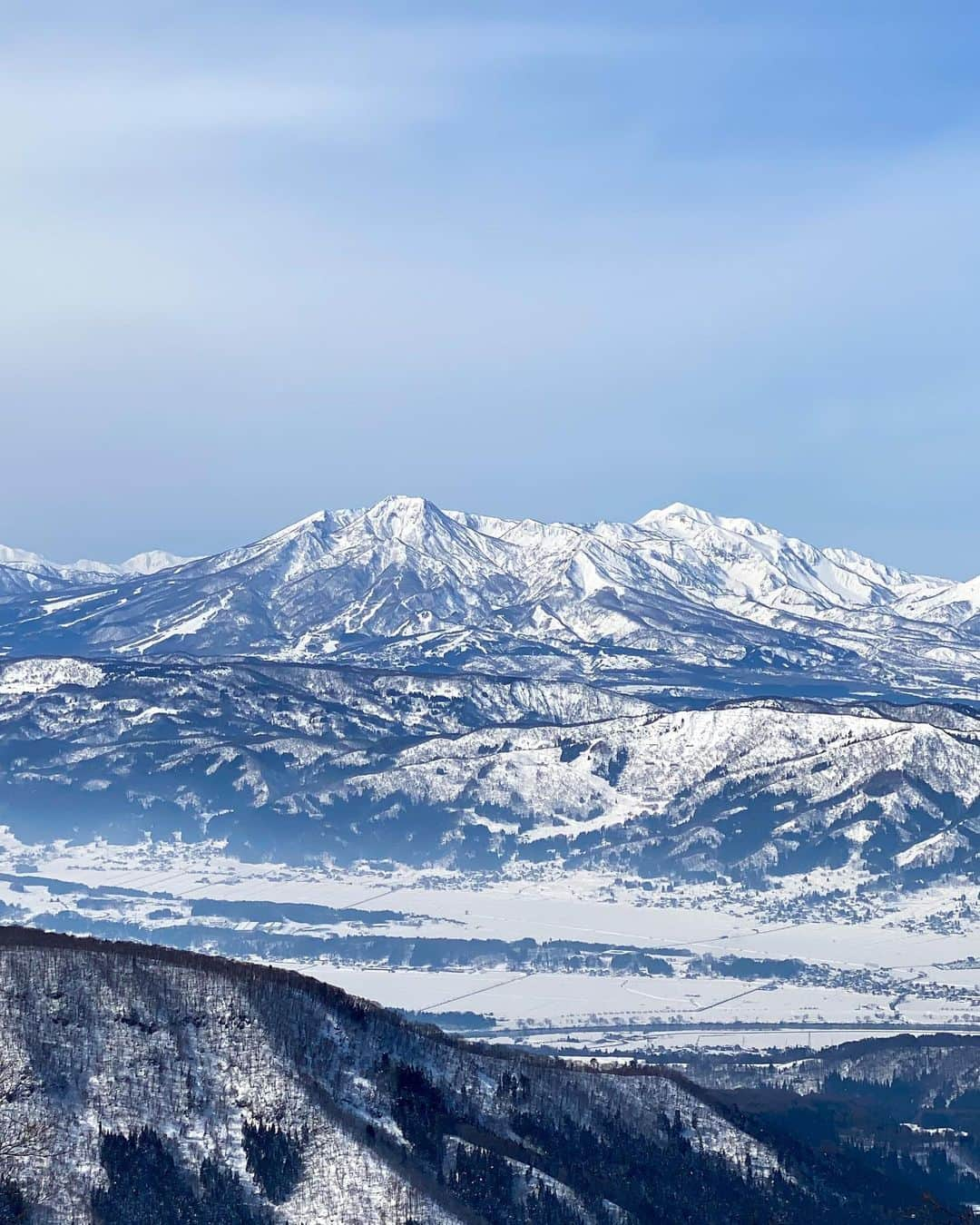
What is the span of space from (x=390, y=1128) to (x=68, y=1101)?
29273 millimetres

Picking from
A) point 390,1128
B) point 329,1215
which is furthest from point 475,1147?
point 329,1215

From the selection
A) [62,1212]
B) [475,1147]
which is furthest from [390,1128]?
[62,1212]

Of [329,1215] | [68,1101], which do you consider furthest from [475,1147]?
[68,1101]

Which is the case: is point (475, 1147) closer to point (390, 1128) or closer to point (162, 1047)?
point (390, 1128)

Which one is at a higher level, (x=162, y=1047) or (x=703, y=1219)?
(x=162, y=1047)

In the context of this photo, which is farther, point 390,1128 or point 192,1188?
point 390,1128

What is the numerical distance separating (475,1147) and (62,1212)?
40926mm

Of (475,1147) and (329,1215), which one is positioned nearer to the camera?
(329,1215)

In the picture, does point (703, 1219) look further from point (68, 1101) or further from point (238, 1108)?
point (68, 1101)

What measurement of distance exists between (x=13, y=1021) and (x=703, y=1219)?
65.7 metres

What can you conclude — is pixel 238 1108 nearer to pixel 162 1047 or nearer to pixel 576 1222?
pixel 162 1047

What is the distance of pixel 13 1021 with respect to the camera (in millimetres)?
196875

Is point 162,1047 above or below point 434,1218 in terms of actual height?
above

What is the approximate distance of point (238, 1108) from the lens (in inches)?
7603
